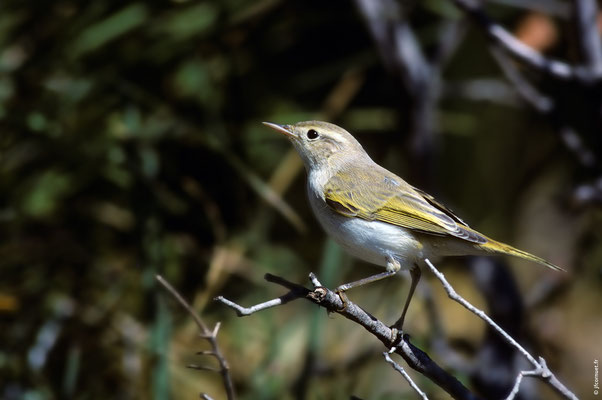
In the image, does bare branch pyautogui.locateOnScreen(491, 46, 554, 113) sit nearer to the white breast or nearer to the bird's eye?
the bird's eye

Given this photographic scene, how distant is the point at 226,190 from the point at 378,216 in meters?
2.06

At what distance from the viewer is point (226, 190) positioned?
4629 mm

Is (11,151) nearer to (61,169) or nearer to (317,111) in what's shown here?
(61,169)

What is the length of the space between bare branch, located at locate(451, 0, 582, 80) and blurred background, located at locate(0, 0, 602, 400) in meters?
0.13

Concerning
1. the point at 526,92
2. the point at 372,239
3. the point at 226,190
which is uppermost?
the point at 526,92

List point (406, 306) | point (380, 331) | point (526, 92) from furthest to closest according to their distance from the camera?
point (526, 92) < point (406, 306) < point (380, 331)

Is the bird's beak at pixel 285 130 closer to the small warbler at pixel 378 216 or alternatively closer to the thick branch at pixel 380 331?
the small warbler at pixel 378 216

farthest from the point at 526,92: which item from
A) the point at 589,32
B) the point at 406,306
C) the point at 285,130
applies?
the point at 406,306

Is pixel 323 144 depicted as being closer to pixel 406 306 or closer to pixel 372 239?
pixel 372 239

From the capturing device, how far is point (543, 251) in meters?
5.20

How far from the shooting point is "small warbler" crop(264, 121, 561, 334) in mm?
2568

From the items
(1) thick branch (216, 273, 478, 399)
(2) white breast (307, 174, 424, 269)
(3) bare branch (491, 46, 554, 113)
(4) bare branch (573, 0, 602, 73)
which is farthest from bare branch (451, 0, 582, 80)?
(1) thick branch (216, 273, 478, 399)

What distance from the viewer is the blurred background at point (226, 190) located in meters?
3.86

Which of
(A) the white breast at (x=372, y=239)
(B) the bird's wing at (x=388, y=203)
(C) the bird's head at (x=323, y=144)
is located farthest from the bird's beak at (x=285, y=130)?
(A) the white breast at (x=372, y=239)
